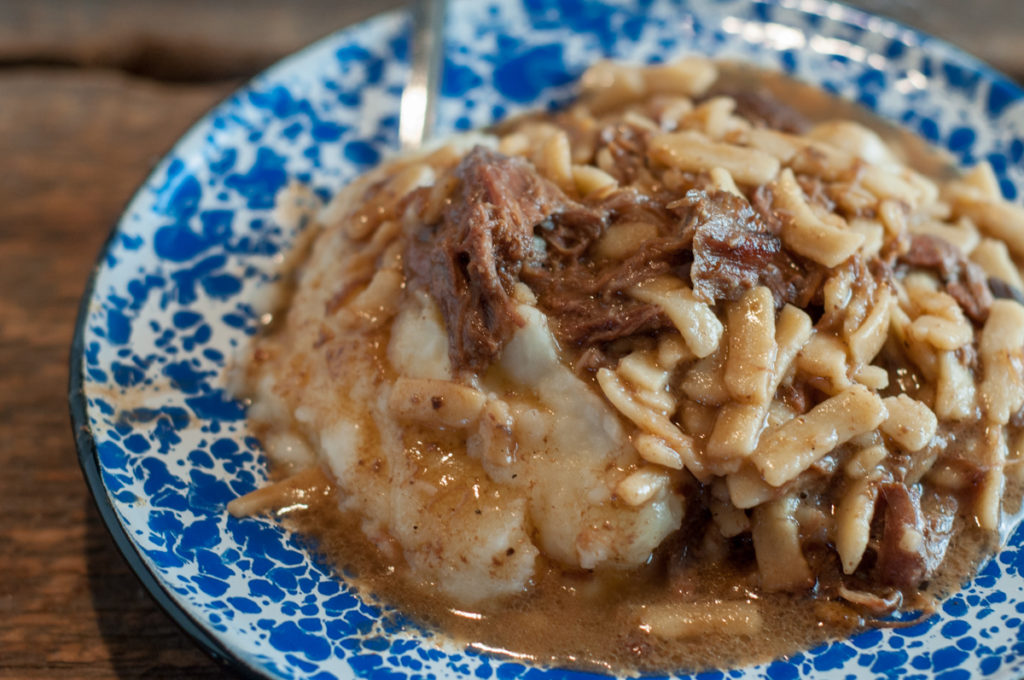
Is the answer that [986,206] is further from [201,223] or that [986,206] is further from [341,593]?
[201,223]

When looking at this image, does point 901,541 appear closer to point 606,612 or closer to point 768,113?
point 606,612

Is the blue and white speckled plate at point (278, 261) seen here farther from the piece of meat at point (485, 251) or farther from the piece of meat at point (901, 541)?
the piece of meat at point (485, 251)

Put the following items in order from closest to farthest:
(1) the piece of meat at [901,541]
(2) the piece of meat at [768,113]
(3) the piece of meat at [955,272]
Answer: (1) the piece of meat at [901,541]
(3) the piece of meat at [955,272]
(2) the piece of meat at [768,113]

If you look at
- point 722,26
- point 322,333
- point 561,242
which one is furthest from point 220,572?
point 722,26

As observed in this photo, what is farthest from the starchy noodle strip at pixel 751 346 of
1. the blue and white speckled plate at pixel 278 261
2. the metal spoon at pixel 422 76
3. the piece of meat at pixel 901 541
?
the metal spoon at pixel 422 76

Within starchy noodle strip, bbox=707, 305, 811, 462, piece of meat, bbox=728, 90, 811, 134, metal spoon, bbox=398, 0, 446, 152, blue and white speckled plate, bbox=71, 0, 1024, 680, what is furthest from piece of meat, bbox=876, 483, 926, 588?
metal spoon, bbox=398, 0, 446, 152

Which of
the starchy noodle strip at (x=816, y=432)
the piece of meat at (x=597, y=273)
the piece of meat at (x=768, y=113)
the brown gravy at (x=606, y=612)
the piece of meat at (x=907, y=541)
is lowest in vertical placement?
the brown gravy at (x=606, y=612)

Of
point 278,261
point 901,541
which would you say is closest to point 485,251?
point 278,261
